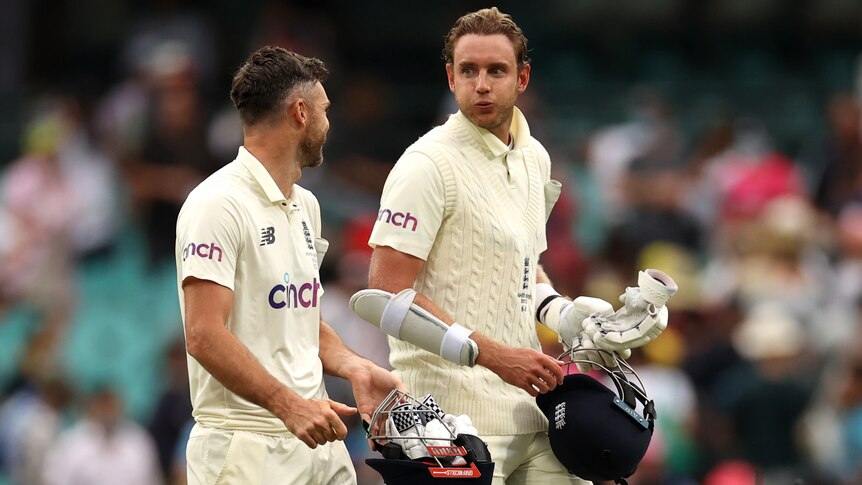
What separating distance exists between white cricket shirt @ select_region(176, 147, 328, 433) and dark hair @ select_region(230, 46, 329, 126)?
6.5 inches

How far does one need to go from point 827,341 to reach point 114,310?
5.87 metres

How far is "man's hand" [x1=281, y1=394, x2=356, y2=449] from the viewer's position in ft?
16.8

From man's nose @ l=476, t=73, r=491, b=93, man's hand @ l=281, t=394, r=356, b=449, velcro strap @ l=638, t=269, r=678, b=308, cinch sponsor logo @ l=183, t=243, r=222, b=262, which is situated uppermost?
man's nose @ l=476, t=73, r=491, b=93

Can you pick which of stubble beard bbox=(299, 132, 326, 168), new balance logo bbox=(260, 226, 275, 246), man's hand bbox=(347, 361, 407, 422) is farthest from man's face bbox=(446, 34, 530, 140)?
man's hand bbox=(347, 361, 407, 422)

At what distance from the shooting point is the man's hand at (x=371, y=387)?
5559 millimetres

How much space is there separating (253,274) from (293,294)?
18 centimetres

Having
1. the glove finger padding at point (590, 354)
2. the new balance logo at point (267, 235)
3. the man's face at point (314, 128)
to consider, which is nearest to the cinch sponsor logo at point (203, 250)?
the new balance logo at point (267, 235)

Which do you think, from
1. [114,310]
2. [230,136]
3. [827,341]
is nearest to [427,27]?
[230,136]

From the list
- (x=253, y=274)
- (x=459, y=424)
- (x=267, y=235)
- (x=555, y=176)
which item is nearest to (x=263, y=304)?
(x=253, y=274)

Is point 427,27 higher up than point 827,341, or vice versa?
point 427,27

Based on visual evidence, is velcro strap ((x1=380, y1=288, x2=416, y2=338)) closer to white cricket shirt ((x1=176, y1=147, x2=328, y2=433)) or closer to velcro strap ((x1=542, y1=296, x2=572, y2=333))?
white cricket shirt ((x1=176, y1=147, x2=328, y2=433))

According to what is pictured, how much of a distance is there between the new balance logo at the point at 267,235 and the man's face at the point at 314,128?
0.28 metres

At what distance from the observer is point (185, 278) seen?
5301mm

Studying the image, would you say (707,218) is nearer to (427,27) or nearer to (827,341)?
(827,341)
